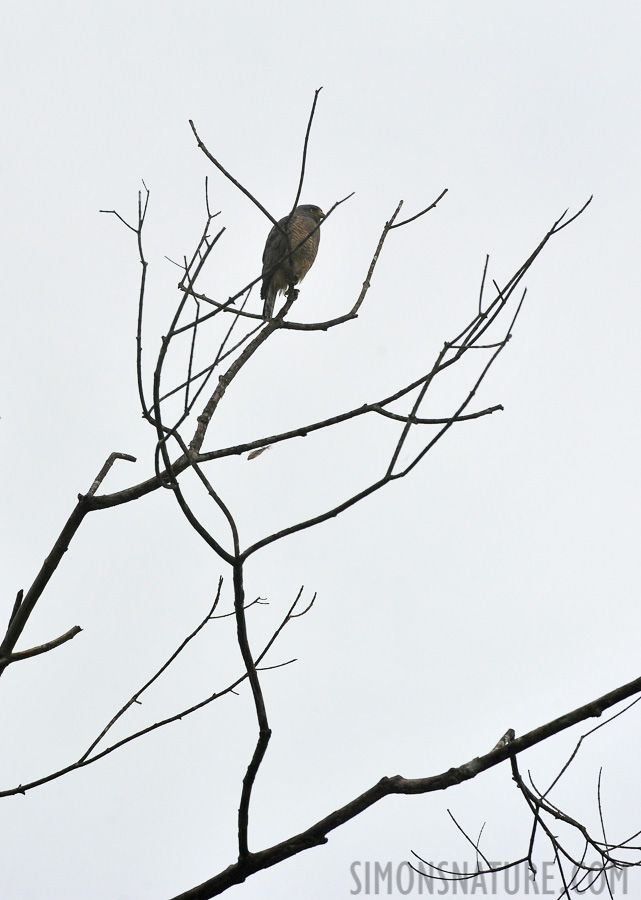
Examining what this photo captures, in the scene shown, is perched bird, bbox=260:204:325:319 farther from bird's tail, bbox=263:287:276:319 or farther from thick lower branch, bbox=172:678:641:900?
thick lower branch, bbox=172:678:641:900

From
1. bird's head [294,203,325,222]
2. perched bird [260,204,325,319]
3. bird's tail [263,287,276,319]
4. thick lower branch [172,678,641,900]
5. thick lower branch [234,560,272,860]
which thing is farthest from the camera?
bird's head [294,203,325,222]

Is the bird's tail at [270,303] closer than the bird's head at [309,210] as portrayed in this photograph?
Yes

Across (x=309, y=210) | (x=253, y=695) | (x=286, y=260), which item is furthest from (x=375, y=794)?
(x=309, y=210)

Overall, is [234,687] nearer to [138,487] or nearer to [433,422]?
[138,487]

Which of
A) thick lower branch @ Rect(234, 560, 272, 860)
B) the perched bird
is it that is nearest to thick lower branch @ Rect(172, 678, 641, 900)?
thick lower branch @ Rect(234, 560, 272, 860)

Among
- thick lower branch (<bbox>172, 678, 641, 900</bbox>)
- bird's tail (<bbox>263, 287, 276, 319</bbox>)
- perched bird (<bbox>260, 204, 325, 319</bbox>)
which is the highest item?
perched bird (<bbox>260, 204, 325, 319</bbox>)

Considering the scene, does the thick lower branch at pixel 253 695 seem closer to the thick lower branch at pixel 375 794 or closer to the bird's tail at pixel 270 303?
the thick lower branch at pixel 375 794

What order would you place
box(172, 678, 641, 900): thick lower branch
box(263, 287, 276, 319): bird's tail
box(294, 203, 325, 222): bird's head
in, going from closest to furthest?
box(172, 678, 641, 900): thick lower branch < box(263, 287, 276, 319): bird's tail < box(294, 203, 325, 222): bird's head

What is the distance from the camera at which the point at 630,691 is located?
1.95 metres

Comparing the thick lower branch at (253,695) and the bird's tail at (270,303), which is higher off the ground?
the bird's tail at (270,303)

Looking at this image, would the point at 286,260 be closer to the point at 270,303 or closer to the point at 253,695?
the point at 270,303

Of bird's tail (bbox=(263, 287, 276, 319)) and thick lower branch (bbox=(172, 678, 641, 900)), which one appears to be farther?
bird's tail (bbox=(263, 287, 276, 319))

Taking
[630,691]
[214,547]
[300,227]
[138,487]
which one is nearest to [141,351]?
[138,487]

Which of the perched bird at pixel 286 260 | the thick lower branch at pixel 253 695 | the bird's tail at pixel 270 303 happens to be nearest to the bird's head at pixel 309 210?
the perched bird at pixel 286 260
